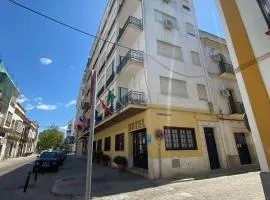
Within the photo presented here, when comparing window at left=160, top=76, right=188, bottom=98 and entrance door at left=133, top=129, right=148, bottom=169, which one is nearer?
entrance door at left=133, top=129, right=148, bottom=169

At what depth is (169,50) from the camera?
48.6 ft

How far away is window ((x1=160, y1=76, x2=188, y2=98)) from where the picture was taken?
43.4 feet

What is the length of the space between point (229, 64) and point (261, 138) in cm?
1526

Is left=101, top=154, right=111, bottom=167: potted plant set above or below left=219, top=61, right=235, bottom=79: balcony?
below

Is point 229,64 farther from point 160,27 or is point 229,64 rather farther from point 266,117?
point 266,117

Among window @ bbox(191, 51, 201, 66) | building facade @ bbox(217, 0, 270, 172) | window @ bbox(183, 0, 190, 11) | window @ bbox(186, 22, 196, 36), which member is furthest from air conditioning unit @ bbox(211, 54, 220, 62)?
building facade @ bbox(217, 0, 270, 172)

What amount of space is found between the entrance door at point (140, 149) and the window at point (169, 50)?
21.8 feet

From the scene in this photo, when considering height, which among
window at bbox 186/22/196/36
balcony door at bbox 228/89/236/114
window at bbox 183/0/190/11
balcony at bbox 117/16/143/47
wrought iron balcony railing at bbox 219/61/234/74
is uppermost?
window at bbox 183/0/190/11

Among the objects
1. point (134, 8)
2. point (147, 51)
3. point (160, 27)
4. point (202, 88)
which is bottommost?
point (202, 88)

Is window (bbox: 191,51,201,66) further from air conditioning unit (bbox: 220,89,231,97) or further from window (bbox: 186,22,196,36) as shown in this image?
air conditioning unit (bbox: 220,89,231,97)

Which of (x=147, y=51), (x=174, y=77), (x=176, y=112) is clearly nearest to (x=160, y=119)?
(x=176, y=112)

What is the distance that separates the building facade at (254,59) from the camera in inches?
166

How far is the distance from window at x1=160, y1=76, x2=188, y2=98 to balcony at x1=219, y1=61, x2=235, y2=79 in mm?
4964

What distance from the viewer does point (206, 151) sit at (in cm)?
1288
